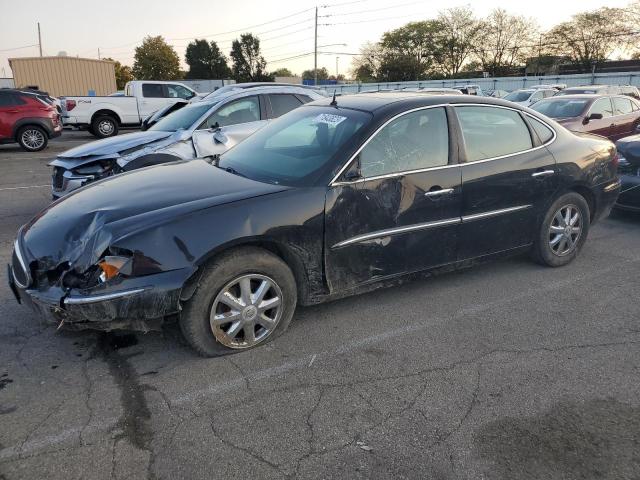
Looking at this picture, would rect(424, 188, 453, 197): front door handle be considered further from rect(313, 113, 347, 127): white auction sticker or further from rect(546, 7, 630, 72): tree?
rect(546, 7, 630, 72): tree

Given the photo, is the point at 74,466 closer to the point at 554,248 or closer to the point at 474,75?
the point at 554,248

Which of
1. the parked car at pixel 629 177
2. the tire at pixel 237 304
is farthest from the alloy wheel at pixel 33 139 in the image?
the parked car at pixel 629 177

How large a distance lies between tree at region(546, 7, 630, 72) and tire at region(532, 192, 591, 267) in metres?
58.9

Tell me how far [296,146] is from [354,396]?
202 cm

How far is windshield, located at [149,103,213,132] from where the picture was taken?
24.7 feet

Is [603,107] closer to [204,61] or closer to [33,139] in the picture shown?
[33,139]

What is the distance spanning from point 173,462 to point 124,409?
0.55 metres

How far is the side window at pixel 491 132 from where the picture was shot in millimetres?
4133

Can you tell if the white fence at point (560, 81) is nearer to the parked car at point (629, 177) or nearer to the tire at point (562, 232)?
the parked car at point (629, 177)

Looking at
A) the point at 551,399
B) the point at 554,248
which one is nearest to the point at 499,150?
the point at 554,248

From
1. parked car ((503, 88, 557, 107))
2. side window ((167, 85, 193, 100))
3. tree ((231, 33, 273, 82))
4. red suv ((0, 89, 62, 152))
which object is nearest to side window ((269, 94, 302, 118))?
red suv ((0, 89, 62, 152))

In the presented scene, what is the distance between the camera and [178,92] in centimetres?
1933

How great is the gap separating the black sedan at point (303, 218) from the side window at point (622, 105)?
27.0 ft

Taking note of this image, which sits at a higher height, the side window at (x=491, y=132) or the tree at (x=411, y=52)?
the tree at (x=411, y=52)
